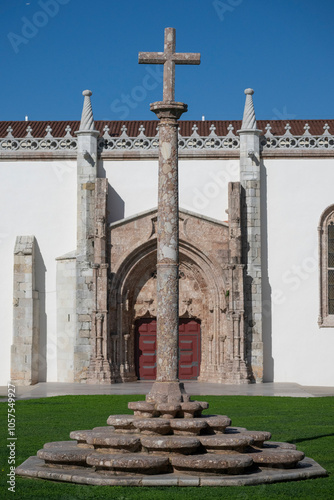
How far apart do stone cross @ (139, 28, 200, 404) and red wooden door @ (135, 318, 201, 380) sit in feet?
50.6

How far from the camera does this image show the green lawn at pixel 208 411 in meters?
9.08

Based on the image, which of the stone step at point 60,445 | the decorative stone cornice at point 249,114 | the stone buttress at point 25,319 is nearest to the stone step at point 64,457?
the stone step at point 60,445

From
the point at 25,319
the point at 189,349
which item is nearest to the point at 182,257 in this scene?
the point at 189,349

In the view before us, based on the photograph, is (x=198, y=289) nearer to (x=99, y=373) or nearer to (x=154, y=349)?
(x=154, y=349)

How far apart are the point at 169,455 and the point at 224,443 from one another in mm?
659

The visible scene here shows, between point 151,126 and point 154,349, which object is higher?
point 151,126

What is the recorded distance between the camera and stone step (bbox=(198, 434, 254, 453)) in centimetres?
1037

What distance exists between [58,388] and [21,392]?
1118 mm

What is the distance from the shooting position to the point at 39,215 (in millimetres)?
27500

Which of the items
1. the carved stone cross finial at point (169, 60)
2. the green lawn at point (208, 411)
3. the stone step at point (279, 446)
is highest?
the carved stone cross finial at point (169, 60)

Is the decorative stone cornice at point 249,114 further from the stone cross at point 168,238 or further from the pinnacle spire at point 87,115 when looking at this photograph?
the stone cross at point 168,238

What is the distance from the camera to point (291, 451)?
10.6 meters

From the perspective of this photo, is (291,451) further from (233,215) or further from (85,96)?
(85,96)

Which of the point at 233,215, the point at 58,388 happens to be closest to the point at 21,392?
the point at 58,388
